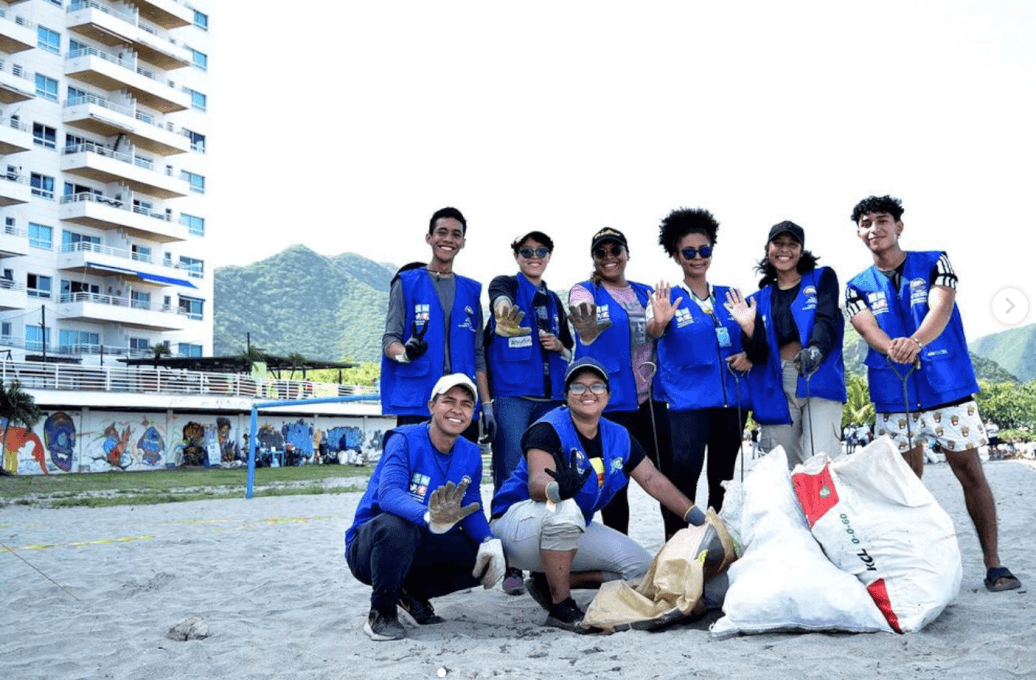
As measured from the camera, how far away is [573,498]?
4.12 metres

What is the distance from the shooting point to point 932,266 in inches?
177

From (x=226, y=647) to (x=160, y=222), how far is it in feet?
163

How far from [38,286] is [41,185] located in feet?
16.7

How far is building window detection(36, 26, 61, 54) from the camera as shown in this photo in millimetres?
44453

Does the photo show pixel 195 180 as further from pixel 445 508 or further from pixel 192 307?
pixel 445 508

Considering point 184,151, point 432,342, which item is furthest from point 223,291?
point 432,342

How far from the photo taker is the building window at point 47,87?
145ft

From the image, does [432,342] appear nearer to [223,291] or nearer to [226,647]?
[226,647]

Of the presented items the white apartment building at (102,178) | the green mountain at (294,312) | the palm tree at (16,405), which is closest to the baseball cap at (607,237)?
the palm tree at (16,405)

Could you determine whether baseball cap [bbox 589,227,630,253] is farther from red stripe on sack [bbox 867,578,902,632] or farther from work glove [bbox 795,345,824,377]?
red stripe on sack [bbox 867,578,902,632]

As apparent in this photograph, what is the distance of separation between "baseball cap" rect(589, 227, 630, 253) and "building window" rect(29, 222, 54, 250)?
4590 centimetres

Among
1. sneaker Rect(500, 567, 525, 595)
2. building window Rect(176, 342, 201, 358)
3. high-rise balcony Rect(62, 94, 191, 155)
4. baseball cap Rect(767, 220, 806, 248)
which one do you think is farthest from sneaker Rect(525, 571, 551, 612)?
building window Rect(176, 342, 201, 358)

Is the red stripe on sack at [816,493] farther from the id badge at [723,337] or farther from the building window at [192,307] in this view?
the building window at [192,307]

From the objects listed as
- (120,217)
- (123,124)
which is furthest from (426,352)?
(123,124)
